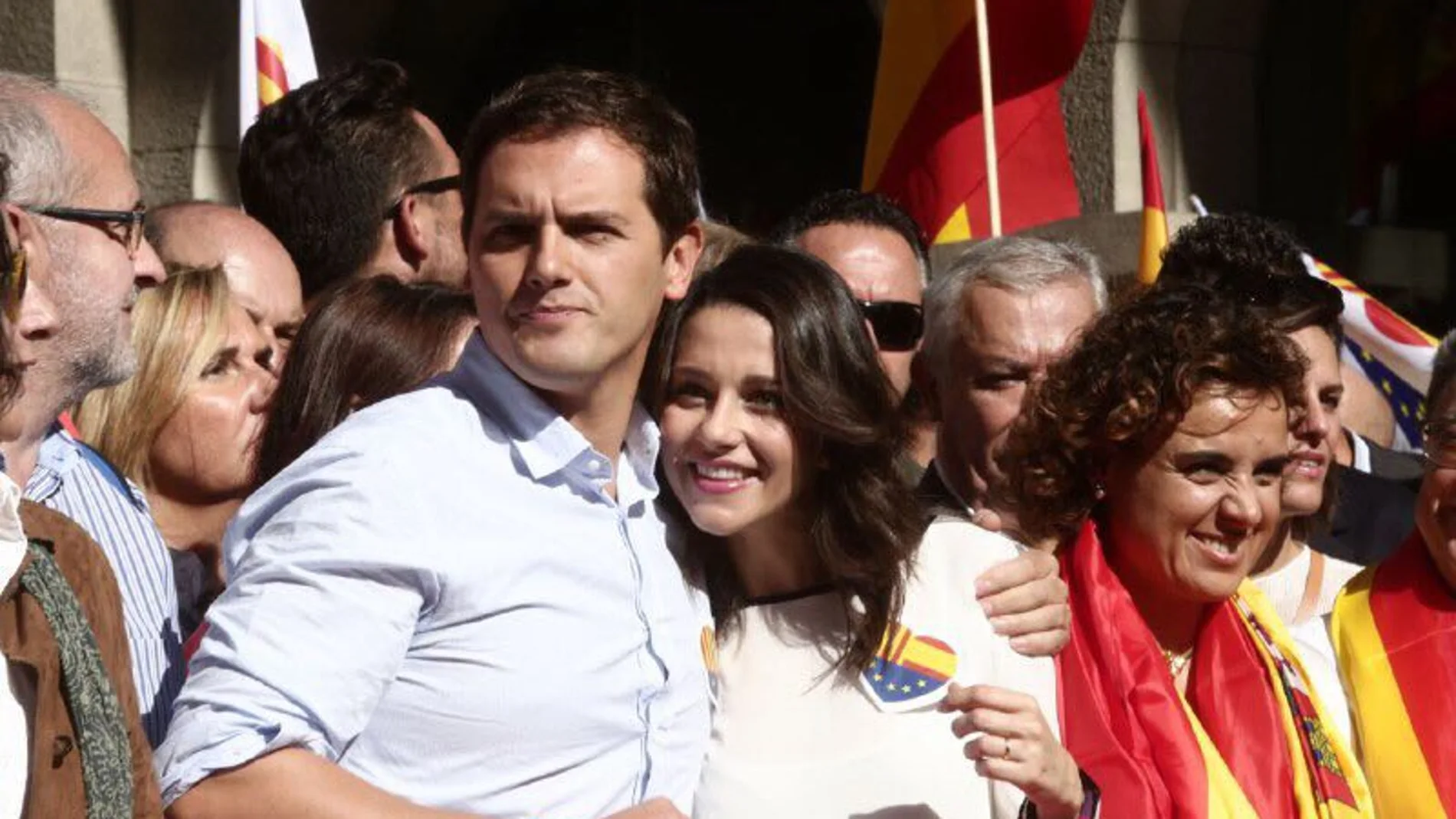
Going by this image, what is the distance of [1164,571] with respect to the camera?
365 centimetres

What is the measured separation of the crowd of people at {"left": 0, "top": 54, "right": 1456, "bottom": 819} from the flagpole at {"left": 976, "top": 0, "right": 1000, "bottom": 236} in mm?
486

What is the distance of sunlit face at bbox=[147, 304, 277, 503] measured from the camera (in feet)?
13.3

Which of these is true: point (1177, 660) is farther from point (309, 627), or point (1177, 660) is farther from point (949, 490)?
point (309, 627)

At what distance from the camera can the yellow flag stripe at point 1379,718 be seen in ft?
12.1

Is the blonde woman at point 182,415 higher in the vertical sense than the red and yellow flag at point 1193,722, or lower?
higher

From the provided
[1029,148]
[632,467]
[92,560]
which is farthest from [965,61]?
[92,560]

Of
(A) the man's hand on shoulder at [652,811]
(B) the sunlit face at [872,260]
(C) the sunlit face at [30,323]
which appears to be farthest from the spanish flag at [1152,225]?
(C) the sunlit face at [30,323]

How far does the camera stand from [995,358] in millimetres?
4289

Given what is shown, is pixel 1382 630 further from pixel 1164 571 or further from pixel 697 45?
pixel 697 45

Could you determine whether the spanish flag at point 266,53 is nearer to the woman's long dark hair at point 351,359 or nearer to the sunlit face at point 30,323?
the woman's long dark hair at point 351,359

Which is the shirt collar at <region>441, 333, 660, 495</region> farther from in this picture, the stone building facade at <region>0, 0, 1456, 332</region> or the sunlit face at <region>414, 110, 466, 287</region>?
the stone building facade at <region>0, 0, 1456, 332</region>

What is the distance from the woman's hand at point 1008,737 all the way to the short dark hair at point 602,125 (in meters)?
0.67

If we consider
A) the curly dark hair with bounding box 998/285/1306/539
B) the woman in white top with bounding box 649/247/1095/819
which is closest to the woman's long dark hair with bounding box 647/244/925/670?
the woman in white top with bounding box 649/247/1095/819

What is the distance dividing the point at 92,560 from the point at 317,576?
28 centimetres
